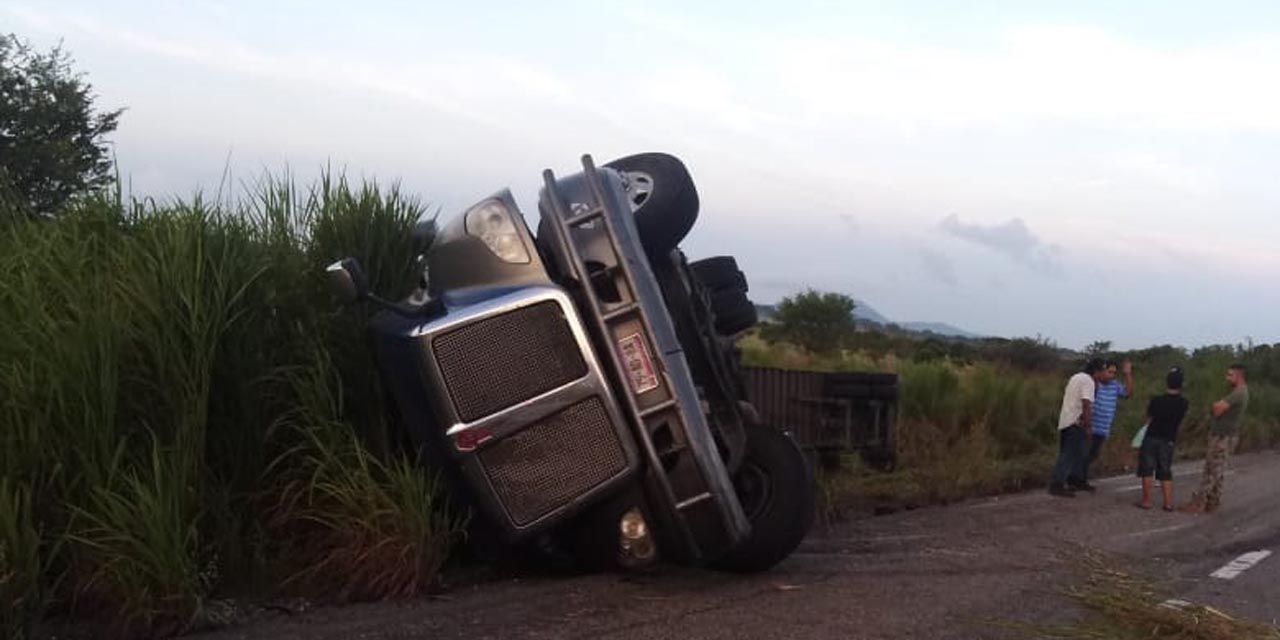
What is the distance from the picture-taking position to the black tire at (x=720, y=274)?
385 inches

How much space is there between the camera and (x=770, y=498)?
8148mm

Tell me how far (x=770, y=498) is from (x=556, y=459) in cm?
160

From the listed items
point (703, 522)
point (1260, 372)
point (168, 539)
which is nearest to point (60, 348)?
point (168, 539)

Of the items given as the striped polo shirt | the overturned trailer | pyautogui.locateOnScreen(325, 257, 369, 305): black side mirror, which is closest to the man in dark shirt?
the striped polo shirt

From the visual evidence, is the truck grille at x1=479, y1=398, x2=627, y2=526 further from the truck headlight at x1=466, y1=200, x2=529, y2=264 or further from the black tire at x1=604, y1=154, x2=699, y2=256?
the black tire at x1=604, y1=154, x2=699, y2=256

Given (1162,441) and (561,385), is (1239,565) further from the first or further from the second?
(561,385)

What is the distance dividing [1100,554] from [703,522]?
12.1 ft

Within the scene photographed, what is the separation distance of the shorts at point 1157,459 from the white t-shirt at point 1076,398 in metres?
0.89

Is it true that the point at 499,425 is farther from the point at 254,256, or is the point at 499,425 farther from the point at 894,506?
the point at 894,506

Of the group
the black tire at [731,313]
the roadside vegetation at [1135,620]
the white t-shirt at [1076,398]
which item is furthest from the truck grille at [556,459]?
the white t-shirt at [1076,398]

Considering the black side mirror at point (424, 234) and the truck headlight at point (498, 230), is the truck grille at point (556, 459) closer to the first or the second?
the truck headlight at point (498, 230)

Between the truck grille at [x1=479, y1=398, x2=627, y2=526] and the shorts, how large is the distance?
8.95 meters

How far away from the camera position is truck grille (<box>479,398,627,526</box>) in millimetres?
7094

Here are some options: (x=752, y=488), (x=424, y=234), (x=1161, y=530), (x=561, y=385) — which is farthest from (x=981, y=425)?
(x=561, y=385)
